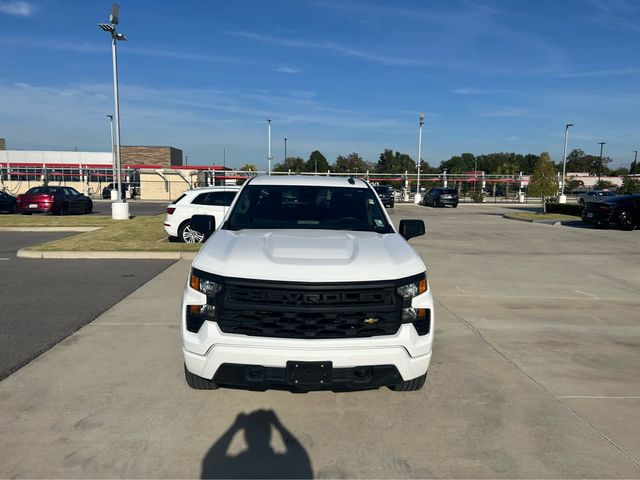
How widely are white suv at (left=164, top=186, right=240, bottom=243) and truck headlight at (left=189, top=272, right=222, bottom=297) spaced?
31.0 ft

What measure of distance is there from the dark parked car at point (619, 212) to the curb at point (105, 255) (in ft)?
55.9

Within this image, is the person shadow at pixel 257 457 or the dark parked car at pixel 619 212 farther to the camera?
the dark parked car at pixel 619 212

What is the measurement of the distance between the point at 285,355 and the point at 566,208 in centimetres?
2810

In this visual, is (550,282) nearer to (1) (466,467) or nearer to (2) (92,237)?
(1) (466,467)

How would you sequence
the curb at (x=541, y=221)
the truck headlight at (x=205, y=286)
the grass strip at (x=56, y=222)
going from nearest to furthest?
the truck headlight at (x=205, y=286) < the grass strip at (x=56, y=222) < the curb at (x=541, y=221)

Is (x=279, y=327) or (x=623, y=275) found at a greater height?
(x=279, y=327)

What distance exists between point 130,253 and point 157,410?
8.04 metres

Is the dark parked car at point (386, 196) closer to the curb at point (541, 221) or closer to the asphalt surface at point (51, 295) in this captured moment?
the curb at point (541, 221)

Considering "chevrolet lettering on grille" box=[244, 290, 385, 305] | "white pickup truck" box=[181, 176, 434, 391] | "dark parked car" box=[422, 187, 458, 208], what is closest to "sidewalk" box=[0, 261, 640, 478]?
"white pickup truck" box=[181, 176, 434, 391]

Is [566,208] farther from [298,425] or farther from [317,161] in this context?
[317,161]

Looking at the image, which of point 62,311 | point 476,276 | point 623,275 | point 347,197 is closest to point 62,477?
point 347,197

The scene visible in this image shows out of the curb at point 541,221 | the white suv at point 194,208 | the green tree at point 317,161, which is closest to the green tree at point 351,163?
the green tree at point 317,161

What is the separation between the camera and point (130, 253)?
1121cm

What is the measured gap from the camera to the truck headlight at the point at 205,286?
11.5 ft
